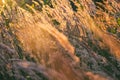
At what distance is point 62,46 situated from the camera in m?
1.57

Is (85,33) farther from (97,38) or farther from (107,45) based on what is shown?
(107,45)

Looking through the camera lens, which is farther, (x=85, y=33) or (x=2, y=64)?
(x=85, y=33)

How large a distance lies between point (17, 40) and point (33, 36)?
225 millimetres

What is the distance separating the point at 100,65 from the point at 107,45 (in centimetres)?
14

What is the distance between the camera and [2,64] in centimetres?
207

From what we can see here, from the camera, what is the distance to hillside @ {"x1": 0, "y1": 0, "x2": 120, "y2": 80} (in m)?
1.58

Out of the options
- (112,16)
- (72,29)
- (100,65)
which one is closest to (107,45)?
(100,65)

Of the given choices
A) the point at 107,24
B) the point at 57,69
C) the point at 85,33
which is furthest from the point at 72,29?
the point at 57,69

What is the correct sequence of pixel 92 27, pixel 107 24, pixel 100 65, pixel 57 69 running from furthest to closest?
1. pixel 107 24
2. pixel 92 27
3. pixel 100 65
4. pixel 57 69

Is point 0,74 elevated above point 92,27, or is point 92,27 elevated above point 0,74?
point 92,27

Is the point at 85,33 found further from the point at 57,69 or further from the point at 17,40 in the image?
the point at 57,69

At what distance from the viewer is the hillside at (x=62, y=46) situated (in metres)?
1.58

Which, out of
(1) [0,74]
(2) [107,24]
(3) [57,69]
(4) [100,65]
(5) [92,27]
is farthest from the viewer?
(2) [107,24]

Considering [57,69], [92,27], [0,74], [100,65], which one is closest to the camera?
[57,69]
